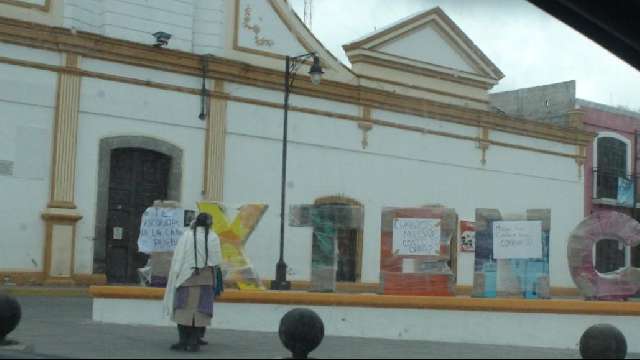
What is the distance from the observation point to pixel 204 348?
40.9 feet

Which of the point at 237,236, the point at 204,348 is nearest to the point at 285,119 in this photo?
the point at 237,236

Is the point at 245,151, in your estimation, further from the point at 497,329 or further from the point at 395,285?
the point at 497,329

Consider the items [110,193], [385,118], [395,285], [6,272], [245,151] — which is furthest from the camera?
[385,118]

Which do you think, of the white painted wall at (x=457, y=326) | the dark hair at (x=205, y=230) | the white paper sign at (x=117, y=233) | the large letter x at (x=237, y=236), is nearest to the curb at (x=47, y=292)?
the white paper sign at (x=117, y=233)

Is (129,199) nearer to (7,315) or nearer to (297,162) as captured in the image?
(297,162)

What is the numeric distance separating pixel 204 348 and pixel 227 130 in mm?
12109

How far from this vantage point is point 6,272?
20312mm

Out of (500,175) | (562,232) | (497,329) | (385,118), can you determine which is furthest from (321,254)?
(562,232)

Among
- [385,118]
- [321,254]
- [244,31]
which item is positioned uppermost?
[244,31]

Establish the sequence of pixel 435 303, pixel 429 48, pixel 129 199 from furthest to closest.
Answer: pixel 429 48, pixel 129 199, pixel 435 303

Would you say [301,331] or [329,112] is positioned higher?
[329,112]

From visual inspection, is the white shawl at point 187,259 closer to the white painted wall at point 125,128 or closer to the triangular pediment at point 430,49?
the white painted wall at point 125,128

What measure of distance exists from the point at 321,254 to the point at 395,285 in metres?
1.41

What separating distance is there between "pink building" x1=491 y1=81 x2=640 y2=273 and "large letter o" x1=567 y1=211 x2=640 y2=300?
652 inches
